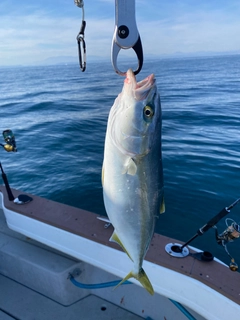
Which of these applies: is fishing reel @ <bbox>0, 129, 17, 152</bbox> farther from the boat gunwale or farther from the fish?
the fish

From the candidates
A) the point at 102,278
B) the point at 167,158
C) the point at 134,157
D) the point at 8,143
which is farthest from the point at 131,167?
the point at 167,158

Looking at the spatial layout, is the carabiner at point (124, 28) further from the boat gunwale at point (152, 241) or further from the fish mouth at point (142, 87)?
the boat gunwale at point (152, 241)

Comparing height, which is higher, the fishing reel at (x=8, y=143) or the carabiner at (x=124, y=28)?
the carabiner at (x=124, y=28)

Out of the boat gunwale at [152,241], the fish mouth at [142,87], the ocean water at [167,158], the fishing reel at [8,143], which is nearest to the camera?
the fish mouth at [142,87]

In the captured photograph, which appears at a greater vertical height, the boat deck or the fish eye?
the fish eye

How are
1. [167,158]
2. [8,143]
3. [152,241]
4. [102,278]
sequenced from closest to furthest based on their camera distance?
[152,241], [102,278], [8,143], [167,158]

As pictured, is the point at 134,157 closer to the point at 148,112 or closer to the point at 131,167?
the point at 131,167

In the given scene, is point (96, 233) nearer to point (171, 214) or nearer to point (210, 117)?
point (171, 214)

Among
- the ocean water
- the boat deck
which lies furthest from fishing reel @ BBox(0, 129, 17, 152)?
the ocean water

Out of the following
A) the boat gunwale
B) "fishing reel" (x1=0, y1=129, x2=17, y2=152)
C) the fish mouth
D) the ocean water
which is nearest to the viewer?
the fish mouth

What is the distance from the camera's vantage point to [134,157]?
1671mm

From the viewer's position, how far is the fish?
1636 mm

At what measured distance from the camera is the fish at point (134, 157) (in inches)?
64.4

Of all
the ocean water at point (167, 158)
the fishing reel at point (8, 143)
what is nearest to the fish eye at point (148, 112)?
the fishing reel at point (8, 143)
